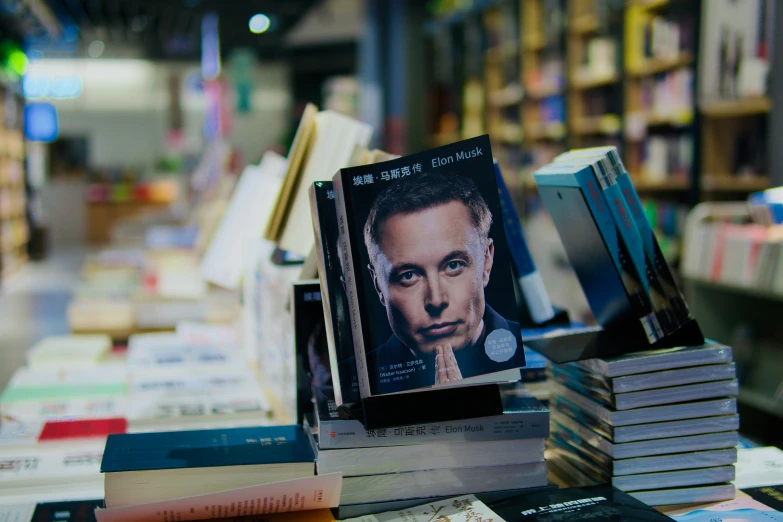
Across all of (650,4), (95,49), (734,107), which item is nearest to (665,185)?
(734,107)

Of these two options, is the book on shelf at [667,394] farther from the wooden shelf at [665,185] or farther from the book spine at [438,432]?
the wooden shelf at [665,185]

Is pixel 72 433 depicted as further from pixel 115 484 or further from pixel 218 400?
pixel 115 484

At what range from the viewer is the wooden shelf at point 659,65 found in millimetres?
5277

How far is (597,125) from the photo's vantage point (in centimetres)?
665

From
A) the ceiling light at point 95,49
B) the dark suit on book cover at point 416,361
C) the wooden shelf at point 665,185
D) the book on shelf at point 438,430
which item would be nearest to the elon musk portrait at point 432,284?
the dark suit on book cover at point 416,361

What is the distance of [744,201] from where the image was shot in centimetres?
501

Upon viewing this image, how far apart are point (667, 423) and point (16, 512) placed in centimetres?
102

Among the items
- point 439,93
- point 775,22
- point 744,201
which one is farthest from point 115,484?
point 439,93

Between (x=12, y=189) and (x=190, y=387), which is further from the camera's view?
(x=12, y=189)

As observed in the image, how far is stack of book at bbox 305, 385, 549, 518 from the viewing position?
1120 millimetres

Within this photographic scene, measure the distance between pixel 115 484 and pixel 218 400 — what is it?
686 millimetres

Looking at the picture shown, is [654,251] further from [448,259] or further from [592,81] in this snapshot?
[592,81]

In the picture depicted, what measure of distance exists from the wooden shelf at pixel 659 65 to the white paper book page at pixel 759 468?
14.1 feet

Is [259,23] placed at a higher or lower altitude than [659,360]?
higher
